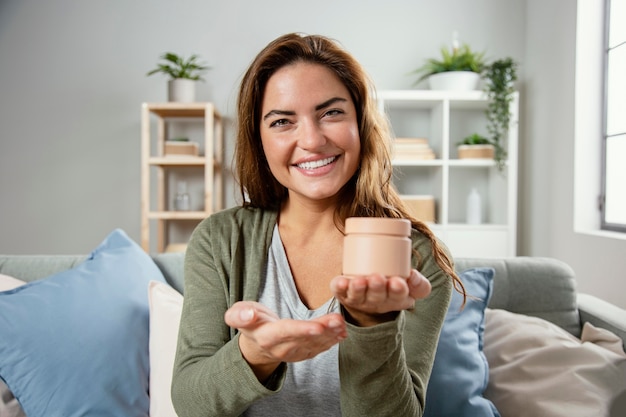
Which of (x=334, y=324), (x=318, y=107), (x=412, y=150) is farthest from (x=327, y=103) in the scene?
(x=412, y=150)

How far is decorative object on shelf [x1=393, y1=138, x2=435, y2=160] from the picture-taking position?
379 cm

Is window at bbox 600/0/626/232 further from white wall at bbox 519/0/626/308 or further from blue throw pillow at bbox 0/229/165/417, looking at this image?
blue throw pillow at bbox 0/229/165/417

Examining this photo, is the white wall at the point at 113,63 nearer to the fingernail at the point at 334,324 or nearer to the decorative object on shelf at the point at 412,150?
the decorative object on shelf at the point at 412,150

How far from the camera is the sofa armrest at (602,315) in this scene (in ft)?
5.24

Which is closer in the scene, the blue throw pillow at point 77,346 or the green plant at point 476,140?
the blue throw pillow at point 77,346

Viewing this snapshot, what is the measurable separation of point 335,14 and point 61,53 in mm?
1954

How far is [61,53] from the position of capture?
4.17 m

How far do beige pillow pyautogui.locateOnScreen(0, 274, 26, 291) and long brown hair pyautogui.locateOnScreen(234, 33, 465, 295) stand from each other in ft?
2.76

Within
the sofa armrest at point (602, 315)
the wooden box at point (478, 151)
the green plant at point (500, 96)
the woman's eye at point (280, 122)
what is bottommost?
the sofa armrest at point (602, 315)

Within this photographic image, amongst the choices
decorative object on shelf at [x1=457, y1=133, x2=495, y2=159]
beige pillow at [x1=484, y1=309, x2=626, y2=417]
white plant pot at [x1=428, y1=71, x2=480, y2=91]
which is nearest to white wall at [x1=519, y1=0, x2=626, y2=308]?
decorative object on shelf at [x1=457, y1=133, x2=495, y2=159]

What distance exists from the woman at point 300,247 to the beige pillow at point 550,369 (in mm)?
452

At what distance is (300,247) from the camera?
1.33 m

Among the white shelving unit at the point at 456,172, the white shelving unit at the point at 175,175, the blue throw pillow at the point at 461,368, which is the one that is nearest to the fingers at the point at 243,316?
the blue throw pillow at the point at 461,368

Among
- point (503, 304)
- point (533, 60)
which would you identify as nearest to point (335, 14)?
point (533, 60)
